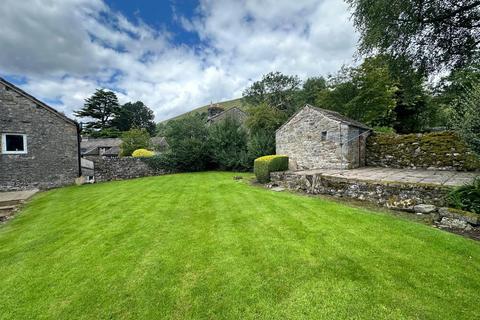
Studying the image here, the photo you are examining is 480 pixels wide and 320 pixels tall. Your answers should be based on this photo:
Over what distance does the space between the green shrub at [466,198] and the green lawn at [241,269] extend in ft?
3.98

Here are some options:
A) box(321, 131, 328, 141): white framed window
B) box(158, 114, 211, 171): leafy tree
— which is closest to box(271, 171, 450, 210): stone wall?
box(321, 131, 328, 141): white framed window

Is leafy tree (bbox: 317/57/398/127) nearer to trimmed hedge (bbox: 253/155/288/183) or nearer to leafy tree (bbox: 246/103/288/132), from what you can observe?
leafy tree (bbox: 246/103/288/132)

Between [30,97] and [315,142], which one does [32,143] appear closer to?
[30,97]

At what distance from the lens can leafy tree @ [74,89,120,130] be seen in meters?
45.5

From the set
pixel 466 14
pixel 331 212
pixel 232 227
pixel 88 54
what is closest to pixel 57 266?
pixel 232 227

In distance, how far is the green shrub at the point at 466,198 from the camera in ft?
16.3

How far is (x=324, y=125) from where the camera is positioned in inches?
496

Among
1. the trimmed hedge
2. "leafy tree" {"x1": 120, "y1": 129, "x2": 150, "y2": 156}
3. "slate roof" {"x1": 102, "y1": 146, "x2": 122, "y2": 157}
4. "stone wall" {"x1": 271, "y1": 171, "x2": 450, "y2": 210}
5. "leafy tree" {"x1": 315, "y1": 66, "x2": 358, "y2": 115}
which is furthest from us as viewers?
"slate roof" {"x1": 102, "y1": 146, "x2": 122, "y2": 157}

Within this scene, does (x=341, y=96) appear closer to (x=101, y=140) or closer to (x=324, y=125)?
(x=324, y=125)

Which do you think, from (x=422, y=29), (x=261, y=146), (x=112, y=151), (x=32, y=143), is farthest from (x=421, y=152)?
(x=112, y=151)

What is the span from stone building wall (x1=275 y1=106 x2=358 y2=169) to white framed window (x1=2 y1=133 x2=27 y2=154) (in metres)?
16.1

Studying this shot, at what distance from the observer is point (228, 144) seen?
2003 centimetres

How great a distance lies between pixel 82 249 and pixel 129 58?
13.0 metres

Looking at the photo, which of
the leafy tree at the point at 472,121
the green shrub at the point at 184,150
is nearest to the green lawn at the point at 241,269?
the leafy tree at the point at 472,121
